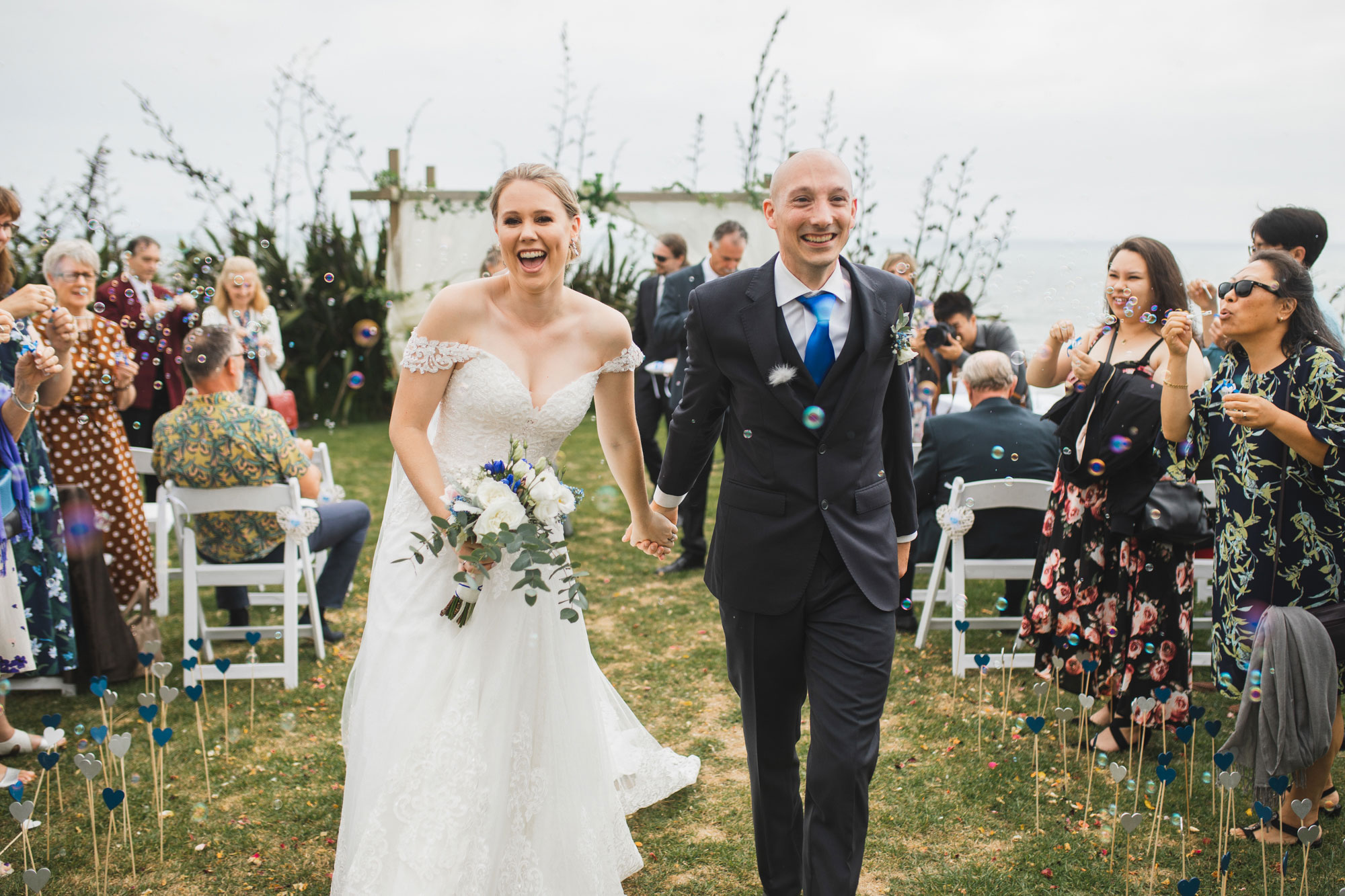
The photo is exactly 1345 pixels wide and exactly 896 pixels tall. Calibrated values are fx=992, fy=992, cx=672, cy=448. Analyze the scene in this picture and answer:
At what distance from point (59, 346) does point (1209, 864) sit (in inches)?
200

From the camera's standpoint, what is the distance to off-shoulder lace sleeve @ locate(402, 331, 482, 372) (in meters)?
3.10

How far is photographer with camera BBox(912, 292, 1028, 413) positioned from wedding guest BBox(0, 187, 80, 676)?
196 inches

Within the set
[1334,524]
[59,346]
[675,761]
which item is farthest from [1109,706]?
[59,346]

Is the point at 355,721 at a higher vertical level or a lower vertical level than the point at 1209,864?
higher

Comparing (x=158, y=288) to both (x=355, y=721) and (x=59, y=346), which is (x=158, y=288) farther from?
(x=355, y=721)

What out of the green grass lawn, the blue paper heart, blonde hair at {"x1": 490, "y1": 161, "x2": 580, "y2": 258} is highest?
blonde hair at {"x1": 490, "y1": 161, "x2": 580, "y2": 258}

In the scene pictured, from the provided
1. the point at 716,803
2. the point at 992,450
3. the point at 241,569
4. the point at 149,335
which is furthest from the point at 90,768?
the point at 149,335

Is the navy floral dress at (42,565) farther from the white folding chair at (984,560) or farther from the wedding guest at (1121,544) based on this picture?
the wedding guest at (1121,544)

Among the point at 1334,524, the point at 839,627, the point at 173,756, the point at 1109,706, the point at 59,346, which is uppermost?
the point at 59,346

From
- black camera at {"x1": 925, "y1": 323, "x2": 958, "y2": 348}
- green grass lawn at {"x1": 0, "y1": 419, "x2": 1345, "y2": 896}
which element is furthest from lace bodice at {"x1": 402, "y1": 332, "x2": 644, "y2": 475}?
black camera at {"x1": 925, "y1": 323, "x2": 958, "y2": 348}

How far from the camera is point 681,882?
11.3 ft

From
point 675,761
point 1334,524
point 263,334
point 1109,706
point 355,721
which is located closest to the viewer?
point 355,721

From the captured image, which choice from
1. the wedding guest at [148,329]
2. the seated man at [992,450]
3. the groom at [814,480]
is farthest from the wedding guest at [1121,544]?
the wedding guest at [148,329]

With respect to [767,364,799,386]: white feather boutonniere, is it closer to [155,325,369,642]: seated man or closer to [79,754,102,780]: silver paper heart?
[79,754,102,780]: silver paper heart
